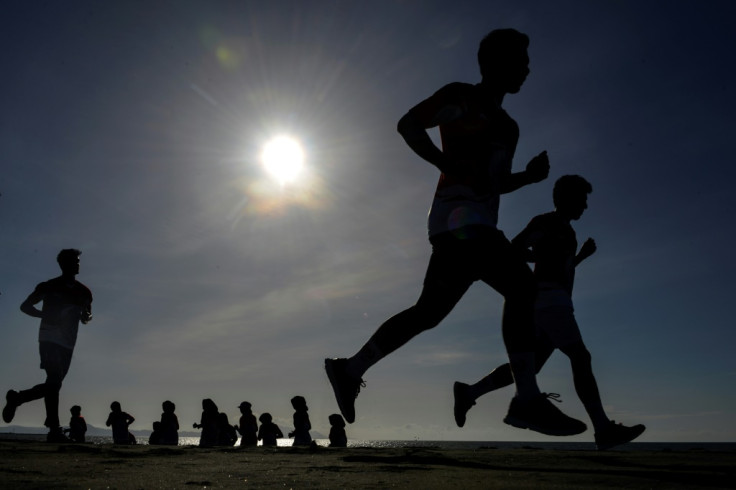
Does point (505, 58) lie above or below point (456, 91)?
above

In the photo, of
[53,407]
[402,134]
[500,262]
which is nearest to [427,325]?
[500,262]

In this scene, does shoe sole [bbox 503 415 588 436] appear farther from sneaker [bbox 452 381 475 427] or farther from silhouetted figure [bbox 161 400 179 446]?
silhouetted figure [bbox 161 400 179 446]

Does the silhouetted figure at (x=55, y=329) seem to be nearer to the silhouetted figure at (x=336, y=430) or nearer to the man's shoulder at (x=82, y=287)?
the man's shoulder at (x=82, y=287)

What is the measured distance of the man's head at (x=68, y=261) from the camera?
8.24 metres

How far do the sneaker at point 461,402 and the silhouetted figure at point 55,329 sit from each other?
5914mm

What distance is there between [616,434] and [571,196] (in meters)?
2.17

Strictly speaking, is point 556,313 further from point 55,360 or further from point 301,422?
point 301,422

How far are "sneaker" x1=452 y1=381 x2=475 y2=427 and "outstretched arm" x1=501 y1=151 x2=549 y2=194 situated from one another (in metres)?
1.83

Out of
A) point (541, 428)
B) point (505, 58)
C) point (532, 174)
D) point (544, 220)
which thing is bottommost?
point (541, 428)

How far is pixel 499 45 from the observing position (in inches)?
155

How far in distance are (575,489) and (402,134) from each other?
2308mm

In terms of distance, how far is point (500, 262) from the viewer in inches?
140

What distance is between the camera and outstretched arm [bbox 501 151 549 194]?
4.00 metres

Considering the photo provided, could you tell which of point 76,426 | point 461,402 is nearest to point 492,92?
point 461,402
